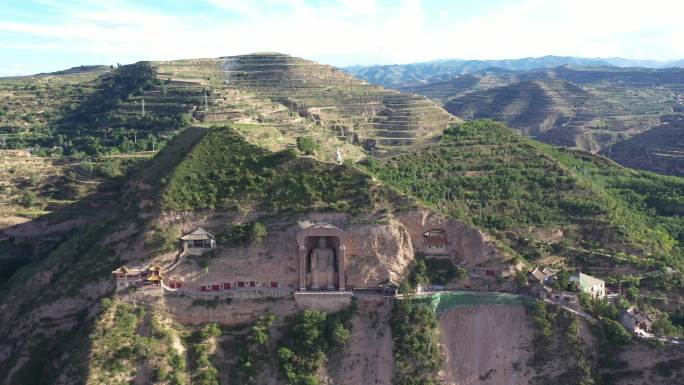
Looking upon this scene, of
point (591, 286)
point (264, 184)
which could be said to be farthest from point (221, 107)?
point (591, 286)

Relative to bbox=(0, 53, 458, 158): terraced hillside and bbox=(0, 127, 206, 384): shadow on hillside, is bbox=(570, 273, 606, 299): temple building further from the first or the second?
bbox=(0, 53, 458, 158): terraced hillside

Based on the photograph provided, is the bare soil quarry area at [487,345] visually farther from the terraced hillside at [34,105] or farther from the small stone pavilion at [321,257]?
the terraced hillside at [34,105]

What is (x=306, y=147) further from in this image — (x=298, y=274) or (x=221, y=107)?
(x=221, y=107)

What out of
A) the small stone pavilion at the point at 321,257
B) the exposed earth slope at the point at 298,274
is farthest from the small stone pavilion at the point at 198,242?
the small stone pavilion at the point at 321,257

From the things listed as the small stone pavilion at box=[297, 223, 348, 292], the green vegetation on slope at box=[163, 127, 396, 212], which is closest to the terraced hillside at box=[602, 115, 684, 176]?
the green vegetation on slope at box=[163, 127, 396, 212]

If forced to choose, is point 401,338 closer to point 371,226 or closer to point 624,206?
point 371,226
